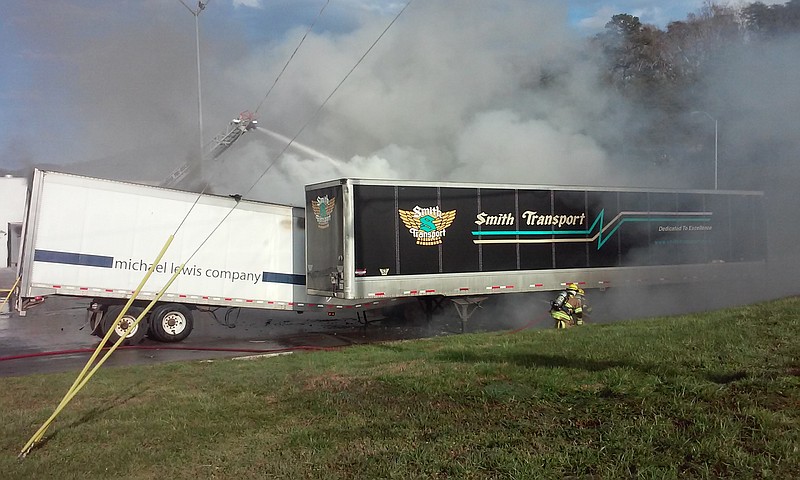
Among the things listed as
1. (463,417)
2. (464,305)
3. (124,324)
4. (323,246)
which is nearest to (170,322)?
(124,324)

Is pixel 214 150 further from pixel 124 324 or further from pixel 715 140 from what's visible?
pixel 715 140

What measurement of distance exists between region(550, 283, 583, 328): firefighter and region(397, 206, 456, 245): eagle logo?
2798 millimetres

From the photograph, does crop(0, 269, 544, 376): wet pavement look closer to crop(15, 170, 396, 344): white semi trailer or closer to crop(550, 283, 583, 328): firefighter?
crop(15, 170, 396, 344): white semi trailer

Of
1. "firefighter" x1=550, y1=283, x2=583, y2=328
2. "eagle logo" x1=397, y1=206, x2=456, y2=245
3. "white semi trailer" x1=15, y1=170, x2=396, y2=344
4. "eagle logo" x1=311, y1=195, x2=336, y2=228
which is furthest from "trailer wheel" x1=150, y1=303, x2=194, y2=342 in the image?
"firefighter" x1=550, y1=283, x2=583, y2=328

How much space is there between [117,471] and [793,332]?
6408 millimetres

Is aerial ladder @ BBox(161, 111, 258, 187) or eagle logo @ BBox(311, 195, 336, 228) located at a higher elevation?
aerial ladder @ BBox(161, 111, 258, 187)

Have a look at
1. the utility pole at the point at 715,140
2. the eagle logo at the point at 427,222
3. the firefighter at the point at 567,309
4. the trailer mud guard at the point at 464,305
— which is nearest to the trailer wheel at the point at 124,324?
the eagle logo at the point at 427,222

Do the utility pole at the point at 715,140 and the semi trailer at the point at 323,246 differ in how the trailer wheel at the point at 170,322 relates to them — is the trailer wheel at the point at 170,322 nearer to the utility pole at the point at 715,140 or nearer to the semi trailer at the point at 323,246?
Answer: the semi trailer at the point at 323,246

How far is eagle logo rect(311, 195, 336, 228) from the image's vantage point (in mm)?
12203

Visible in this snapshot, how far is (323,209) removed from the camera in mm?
12477

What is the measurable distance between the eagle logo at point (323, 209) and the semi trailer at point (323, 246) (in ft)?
0.13

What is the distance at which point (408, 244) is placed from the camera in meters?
12.4

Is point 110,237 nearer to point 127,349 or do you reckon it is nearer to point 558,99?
point 127,349

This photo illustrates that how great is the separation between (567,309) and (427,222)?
3244mm
